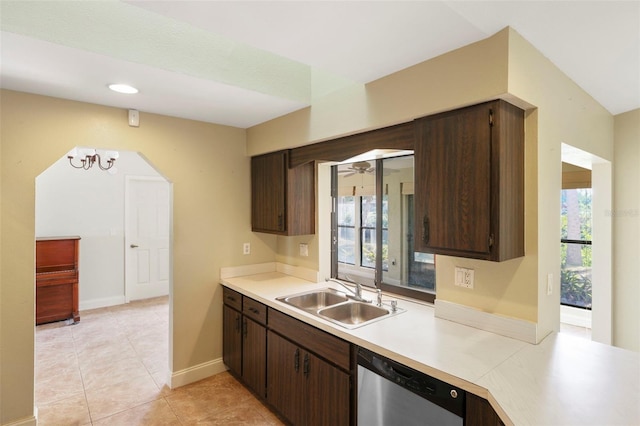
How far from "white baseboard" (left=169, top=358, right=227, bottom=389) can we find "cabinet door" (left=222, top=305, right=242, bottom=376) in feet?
0.28

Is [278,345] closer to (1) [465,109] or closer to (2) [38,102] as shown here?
(1) [465,109]

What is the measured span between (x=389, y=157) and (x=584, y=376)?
1790 mm

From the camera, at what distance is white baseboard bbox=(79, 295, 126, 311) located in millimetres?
5027

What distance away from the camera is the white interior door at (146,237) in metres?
5.46

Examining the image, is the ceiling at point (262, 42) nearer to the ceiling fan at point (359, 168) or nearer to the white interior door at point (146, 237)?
the ceiling fan at point (359, 168)

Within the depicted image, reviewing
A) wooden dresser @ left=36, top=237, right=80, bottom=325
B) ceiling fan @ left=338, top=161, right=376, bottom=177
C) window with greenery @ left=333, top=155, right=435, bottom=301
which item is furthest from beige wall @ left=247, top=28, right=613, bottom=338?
wooden dresser @ left=36, top=237, right=80, bottom=325

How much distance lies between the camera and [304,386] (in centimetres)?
212

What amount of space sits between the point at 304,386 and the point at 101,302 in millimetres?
4517

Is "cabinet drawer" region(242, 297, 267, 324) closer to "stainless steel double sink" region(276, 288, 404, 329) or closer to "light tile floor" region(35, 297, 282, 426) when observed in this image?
"stainless steel double sink" region(276, 288, 404, 329)

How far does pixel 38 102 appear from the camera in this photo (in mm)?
2277

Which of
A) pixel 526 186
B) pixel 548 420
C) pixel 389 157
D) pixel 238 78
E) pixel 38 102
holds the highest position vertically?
pixel 238 78

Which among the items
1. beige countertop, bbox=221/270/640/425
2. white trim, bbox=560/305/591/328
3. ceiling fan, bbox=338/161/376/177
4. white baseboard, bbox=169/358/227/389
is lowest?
white baseboard, bbox=169/358/227/389

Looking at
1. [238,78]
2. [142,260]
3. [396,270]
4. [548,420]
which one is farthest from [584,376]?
[142,260]

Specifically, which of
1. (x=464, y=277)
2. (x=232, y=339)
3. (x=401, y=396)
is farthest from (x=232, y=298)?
(x=464, y=277)
